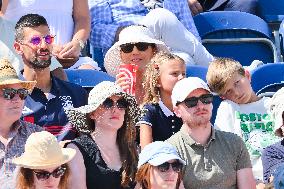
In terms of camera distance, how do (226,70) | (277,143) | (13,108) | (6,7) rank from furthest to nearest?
1. (6,7)
2. (226,70)
3. (277,143)
4. (13,108)

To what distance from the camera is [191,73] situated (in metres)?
5.98

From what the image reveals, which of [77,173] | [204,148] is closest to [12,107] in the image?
[77,173]

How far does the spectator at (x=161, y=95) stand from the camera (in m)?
5.09

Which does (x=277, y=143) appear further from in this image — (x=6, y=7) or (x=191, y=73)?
(x=6, y=7)

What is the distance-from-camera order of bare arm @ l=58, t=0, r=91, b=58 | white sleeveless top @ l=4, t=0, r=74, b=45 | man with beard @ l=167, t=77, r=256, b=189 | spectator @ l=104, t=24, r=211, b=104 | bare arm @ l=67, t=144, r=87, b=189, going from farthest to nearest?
white sleeveless top @ l=4, t=0, r=74, b=45 → bare arm @ l=58, t=0, r=91, b=58 → spectator @ l=104, t=24, r=211, b=104 → man with beard @ l=167, t=77, r=256, b=189 → bare arm @ l=67, t=144, r=87, b=189

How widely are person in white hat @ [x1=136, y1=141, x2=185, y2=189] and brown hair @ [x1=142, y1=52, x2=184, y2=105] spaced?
976 mm

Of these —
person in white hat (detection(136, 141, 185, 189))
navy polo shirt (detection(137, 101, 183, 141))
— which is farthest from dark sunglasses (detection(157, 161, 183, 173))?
navy polo shirt (detection(137, 101, 183, 141))

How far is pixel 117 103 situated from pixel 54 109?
0.61 metres

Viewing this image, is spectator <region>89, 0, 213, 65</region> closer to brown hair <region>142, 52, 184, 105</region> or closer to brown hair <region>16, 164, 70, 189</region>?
brown hair <region>142, 52, 184, 105</region>

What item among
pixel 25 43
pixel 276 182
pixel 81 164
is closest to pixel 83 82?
pixel 25 43

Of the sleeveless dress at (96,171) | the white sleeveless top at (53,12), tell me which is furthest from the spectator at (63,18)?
the sleeveless dress at (96,171)

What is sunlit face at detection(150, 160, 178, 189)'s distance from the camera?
14.0 feet

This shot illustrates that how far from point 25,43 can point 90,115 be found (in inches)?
35.0

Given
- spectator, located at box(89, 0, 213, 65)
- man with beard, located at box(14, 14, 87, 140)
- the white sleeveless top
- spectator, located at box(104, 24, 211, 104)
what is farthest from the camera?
spectator, located at box(89, 0, 213, 65)
